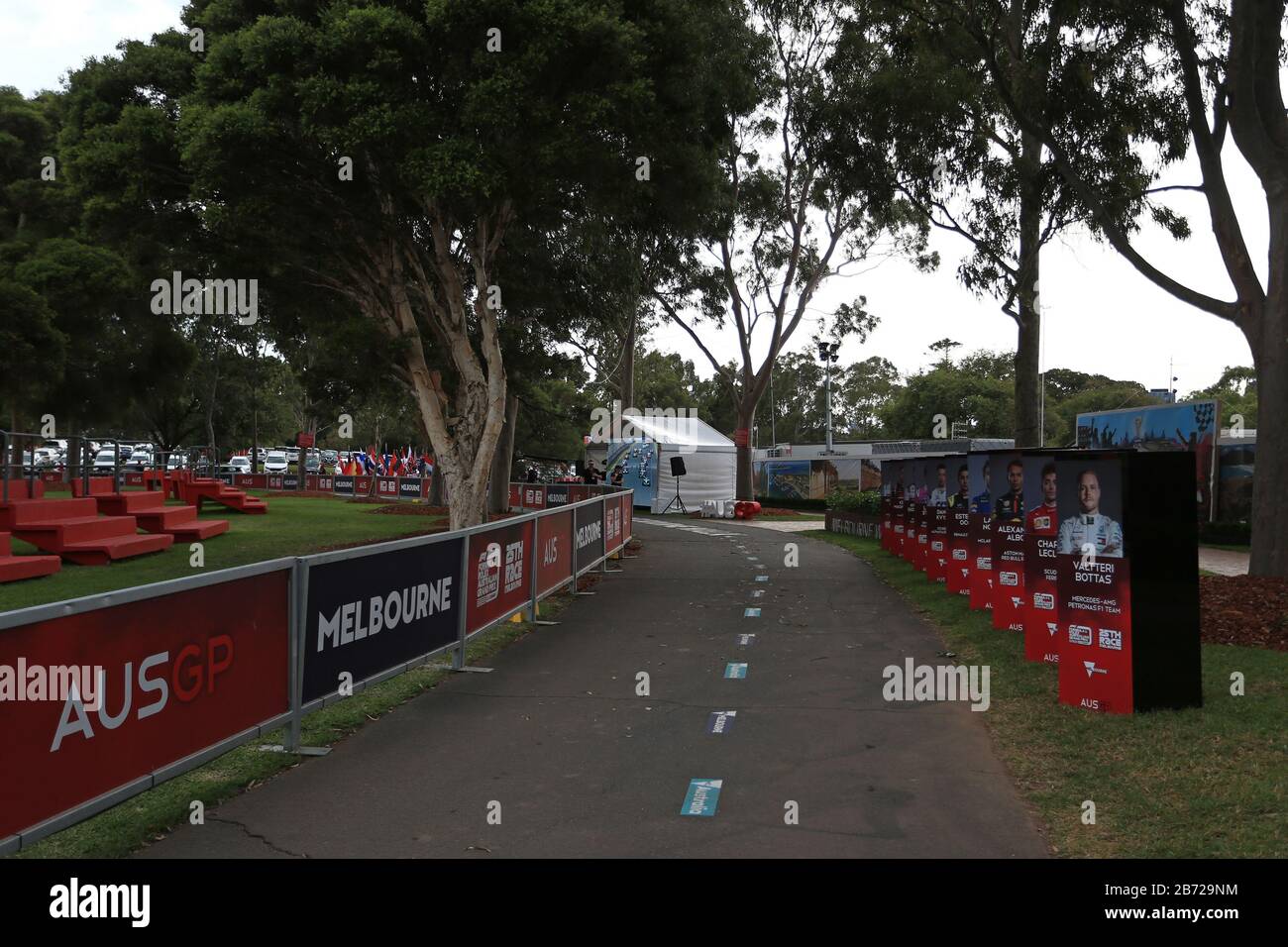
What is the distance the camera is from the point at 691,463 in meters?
40.4

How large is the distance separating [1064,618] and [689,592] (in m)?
7.92

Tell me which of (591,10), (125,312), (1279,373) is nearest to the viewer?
(1279,373)

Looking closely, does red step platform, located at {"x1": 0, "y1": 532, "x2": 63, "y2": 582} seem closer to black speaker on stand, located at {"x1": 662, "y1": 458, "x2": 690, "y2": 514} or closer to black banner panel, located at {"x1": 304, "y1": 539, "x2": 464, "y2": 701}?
black banner panel, located at {"x1": 304, "y1": 539, "x2": 464, "y2": 701}

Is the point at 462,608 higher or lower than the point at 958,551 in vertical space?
lower

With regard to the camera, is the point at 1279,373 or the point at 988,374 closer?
the point at 1279,373

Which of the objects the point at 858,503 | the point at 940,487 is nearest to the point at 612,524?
the point at 940,487

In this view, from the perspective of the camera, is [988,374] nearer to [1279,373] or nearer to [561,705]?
[1279,373]

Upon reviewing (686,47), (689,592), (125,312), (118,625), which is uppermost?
(686,47)

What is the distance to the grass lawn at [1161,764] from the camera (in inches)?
197

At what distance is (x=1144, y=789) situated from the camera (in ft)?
18.7

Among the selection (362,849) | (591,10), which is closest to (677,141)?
(591,10)

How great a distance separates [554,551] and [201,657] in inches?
311

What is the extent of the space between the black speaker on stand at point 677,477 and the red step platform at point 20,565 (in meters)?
25.7

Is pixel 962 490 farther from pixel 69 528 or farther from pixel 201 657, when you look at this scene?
pixel 69 528
